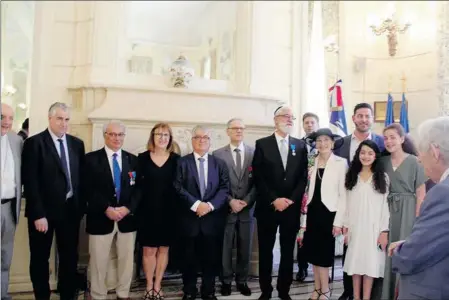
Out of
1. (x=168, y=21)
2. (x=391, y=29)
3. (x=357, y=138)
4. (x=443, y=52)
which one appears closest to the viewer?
(x=357, y=138)

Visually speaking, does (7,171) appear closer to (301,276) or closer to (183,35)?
(301,276)

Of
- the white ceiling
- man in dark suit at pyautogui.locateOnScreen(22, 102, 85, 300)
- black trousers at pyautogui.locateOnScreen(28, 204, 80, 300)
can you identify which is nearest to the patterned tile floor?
black trousers at pyautogui.locateOnScreen(28, 204, 80, 300)

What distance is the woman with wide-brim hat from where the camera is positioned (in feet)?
9.88

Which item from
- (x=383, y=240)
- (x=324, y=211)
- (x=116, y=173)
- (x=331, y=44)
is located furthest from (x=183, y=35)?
(x=383, y=240)

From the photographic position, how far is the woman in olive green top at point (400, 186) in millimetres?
2793

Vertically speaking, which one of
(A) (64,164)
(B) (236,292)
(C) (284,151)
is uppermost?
(C) (284,151)

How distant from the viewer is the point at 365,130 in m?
3.21

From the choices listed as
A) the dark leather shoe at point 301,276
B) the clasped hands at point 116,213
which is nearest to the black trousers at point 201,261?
the clasped hands at point 116,213

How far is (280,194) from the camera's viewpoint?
324 centimetres

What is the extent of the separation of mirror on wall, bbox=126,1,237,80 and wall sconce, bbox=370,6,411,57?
2083 mm

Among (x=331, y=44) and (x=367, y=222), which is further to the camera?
(x=331, y=44)

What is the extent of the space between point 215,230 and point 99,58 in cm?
252

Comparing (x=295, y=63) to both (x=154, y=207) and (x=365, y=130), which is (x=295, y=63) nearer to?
(x=365, y=130)

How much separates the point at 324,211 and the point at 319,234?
185 millimetres
